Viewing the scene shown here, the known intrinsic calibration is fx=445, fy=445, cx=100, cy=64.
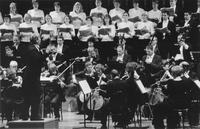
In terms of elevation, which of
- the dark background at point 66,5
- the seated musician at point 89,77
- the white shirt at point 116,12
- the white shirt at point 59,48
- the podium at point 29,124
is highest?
the dark background at point 66,5

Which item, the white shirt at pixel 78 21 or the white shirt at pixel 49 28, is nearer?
the white shirt at pixel 49 28

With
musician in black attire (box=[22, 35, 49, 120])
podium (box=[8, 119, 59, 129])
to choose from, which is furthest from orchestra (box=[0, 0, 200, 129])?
podium (box=[8, 119, 59, 129])

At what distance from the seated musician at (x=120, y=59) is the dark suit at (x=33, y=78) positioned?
2829 millimetres

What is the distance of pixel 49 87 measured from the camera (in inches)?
408

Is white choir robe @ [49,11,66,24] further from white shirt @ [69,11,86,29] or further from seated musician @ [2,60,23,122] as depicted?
seated musician @ [2,60,23,122]

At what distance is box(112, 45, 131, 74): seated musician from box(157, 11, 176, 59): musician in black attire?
0.96 metres

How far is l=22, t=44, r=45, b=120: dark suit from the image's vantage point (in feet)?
27.1

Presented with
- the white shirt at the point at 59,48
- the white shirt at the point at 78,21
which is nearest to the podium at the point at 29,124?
the white shirt at the point at 59,48

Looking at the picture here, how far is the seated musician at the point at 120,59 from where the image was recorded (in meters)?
10.7

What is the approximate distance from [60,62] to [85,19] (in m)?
1.84

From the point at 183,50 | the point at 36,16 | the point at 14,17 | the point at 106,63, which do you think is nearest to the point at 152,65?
the point at 183,50

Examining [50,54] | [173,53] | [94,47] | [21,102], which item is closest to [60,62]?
[50,54]

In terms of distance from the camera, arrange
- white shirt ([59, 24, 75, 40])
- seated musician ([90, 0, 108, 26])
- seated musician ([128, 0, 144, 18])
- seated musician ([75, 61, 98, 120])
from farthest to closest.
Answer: seated musician ([128, 0, 144, 18])
seated musician ([90, 0, 108, 26])
white shirt ([59, 24, 75, 40])
seated musician ([75, 61, 98, 120])

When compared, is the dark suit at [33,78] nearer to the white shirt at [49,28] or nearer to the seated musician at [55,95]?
the seated musician at [55,95]
